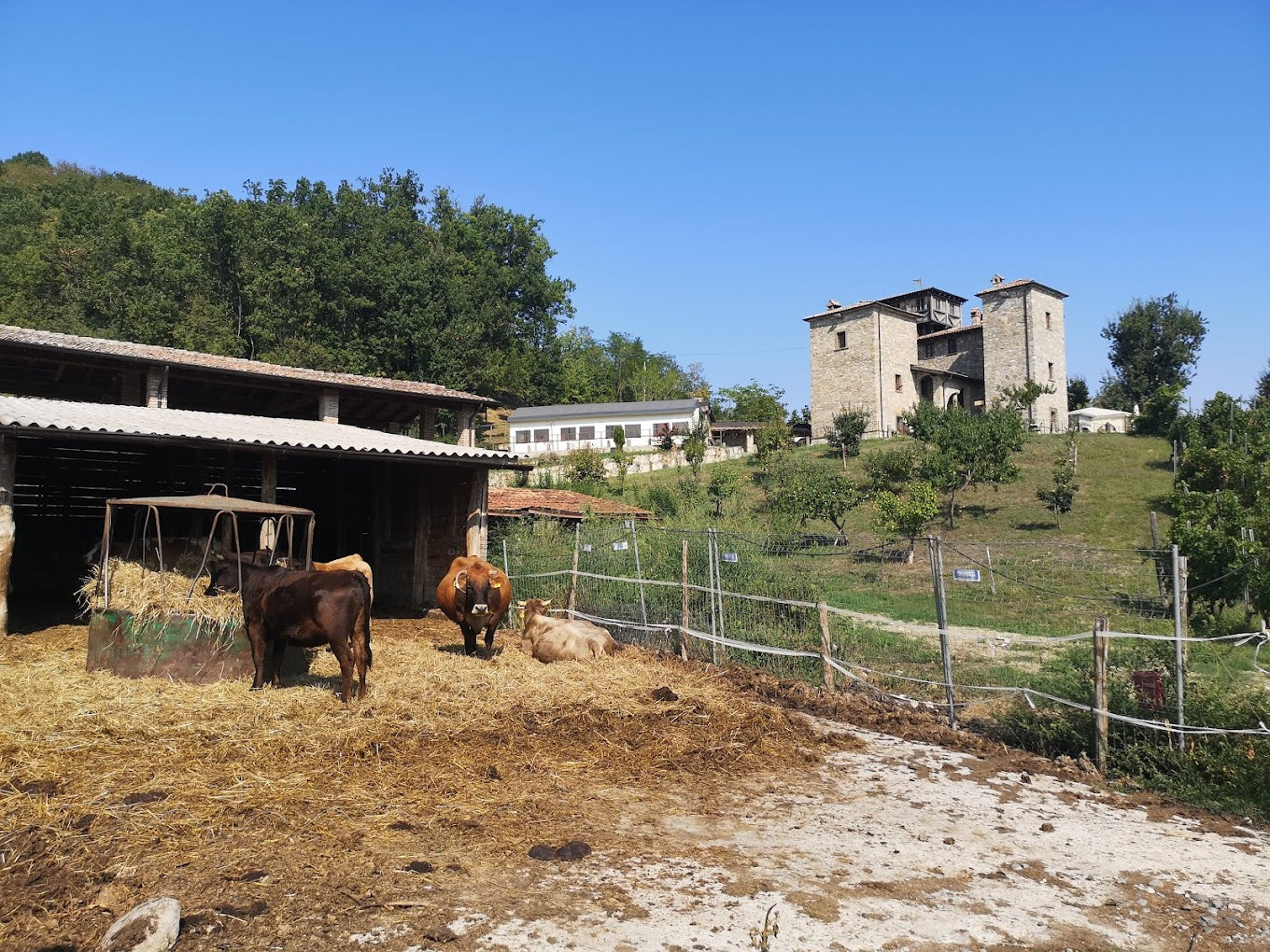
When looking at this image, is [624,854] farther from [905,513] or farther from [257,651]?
[905,513]

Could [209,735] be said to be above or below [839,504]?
below

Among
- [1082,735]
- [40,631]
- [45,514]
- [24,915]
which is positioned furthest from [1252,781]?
[45,514]

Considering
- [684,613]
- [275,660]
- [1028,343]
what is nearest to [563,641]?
[684,613]

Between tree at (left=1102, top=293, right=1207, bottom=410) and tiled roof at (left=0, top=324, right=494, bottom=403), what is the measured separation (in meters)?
57.7

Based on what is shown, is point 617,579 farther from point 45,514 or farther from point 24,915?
point 45,514

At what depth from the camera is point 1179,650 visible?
5.97 meters

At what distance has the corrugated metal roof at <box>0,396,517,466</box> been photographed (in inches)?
389

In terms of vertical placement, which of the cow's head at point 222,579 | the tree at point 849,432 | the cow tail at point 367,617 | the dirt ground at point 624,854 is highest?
the tree at point 849,432

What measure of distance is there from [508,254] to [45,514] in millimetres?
47206

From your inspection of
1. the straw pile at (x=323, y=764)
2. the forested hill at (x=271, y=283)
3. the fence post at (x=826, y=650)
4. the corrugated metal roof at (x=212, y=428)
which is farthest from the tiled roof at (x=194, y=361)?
the forested hill at (x=271, y=283)

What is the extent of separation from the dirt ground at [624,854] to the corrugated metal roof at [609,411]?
153 ft

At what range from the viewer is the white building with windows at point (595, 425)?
53062mm

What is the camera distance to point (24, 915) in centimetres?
367

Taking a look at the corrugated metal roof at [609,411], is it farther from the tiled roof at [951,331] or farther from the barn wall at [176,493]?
the barn wall at [176,493]
